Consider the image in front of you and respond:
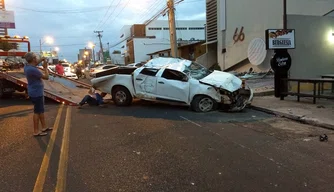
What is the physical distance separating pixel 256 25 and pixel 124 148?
1801 centimetres

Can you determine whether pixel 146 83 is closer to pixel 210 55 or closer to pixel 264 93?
pixel 264 93

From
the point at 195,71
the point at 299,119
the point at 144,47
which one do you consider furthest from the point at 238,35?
the point at 144,47

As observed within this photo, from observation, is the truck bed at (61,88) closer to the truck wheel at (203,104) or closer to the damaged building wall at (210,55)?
the truck wheel at (203,104)

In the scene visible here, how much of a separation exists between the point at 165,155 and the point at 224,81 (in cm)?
543

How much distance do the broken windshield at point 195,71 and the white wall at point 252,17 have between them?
10025mm

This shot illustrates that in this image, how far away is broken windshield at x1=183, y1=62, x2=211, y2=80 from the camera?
1092 cm

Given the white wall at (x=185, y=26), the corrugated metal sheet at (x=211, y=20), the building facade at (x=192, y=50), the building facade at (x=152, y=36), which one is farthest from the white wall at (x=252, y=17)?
the white wall at (x=185, y=26)

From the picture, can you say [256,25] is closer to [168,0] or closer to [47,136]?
[168,0]

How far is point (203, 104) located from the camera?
10461mm

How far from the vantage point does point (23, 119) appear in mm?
9188

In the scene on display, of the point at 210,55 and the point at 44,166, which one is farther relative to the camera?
the point at 210,55

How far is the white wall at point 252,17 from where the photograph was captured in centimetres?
1844

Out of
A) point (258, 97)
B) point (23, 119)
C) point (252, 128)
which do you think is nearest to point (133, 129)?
point (252, 128)

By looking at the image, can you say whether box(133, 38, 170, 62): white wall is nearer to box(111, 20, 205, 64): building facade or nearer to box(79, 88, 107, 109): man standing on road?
box(111, 20, 205, 64): building facade
